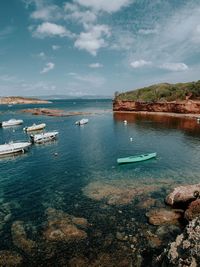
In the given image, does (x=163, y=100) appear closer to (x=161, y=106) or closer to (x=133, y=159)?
(x=161, y=106)

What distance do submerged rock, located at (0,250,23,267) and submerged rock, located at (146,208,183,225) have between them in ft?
45.4

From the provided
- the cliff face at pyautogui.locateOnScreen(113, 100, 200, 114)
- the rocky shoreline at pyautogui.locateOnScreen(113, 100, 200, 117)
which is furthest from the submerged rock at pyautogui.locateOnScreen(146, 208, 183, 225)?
the cliff face at pyautogui.locateOnScreen(113, 100, 200, 114)

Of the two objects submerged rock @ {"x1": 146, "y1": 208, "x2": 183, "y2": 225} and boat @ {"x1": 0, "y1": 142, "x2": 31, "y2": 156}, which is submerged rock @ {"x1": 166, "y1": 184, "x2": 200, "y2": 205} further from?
boat @ {"x1": 0, "y1": 142, "x2": 31, "y2": 156}

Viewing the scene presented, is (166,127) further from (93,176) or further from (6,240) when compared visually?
(6,240)

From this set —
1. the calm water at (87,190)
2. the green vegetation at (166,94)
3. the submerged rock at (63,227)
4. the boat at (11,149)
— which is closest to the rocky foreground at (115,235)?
the submerged rock at (63,227)

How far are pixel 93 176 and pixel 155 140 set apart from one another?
3438 centimetres

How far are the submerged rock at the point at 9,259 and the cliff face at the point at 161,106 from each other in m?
110

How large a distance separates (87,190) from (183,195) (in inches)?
538

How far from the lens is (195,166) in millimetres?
47875

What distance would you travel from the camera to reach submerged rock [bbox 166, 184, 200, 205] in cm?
3040

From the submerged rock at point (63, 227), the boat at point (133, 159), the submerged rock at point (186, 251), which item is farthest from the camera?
the boat at point (133, 159)

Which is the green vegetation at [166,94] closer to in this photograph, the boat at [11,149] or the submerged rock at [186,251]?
the boat at [11,149]

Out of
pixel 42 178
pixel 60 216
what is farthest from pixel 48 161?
pixel 60 216

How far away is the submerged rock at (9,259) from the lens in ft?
71.4
